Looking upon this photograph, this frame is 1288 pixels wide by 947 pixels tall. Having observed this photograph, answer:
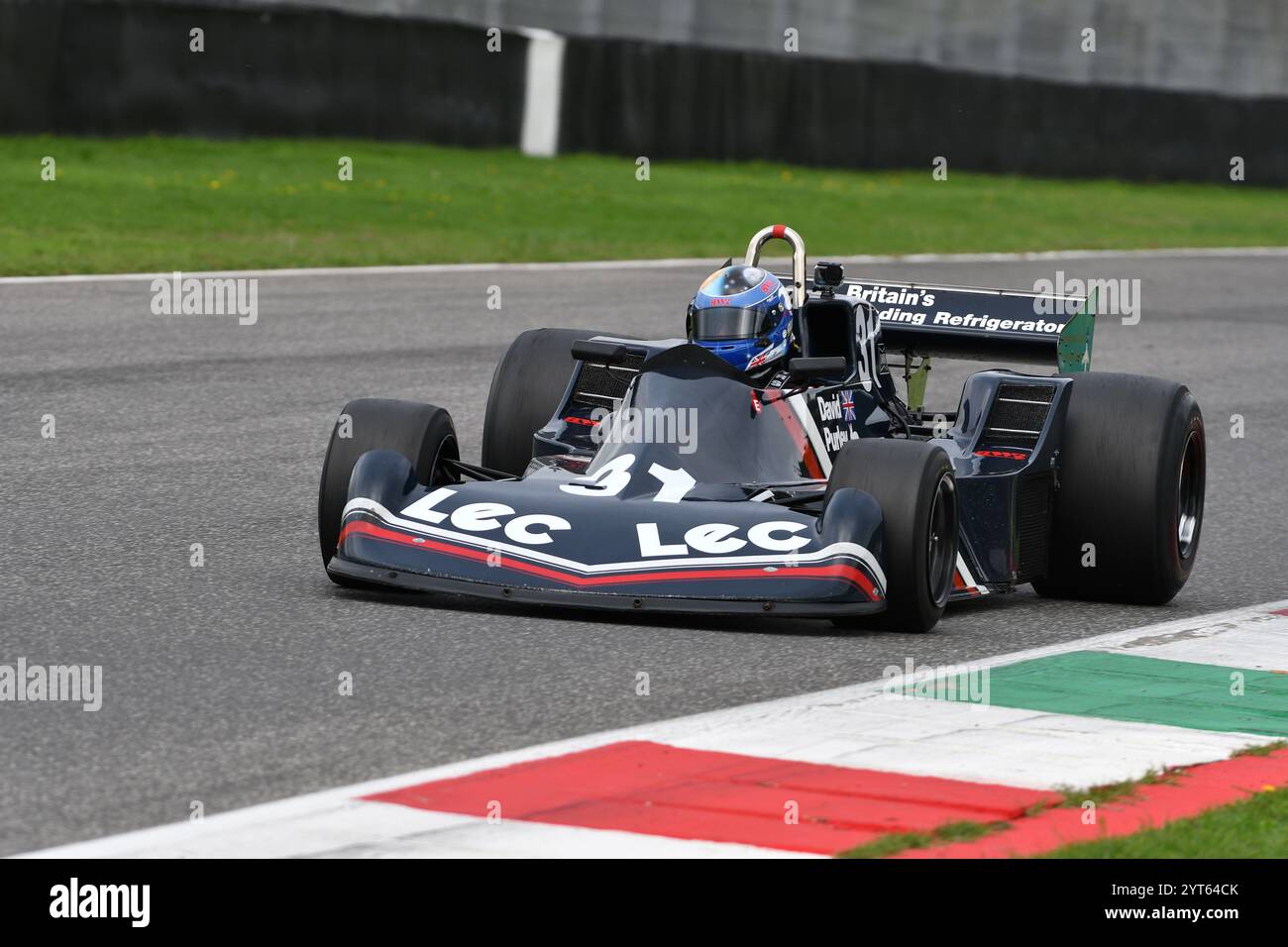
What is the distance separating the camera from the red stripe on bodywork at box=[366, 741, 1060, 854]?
518 centimetres

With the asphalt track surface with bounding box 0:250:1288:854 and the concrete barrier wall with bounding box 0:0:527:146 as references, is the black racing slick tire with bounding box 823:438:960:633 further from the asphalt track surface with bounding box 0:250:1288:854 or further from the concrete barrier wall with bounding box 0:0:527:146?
the concrete barrier wall with bounding box 0:0:527:146

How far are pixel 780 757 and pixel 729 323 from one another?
115 inches

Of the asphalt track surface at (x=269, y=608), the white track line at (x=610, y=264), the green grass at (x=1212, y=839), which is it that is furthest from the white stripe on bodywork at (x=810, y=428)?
the white track line at (x=610, y=264)

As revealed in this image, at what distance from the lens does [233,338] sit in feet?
50.5

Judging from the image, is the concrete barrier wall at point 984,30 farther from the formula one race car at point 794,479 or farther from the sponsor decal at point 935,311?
the formula one race car at point 794,479

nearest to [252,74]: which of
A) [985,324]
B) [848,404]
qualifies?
[985,324]

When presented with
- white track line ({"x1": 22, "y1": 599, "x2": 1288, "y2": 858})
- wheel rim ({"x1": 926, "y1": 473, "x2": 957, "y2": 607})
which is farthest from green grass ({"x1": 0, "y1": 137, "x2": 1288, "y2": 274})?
white track line ({"x1": 22, "y1": 599, "x2": 1288, "y2": 858})

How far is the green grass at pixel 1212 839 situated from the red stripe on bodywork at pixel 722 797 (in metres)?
0.31

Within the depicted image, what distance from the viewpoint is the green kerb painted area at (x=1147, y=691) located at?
666 cm

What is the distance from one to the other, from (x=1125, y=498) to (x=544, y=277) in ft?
38.5

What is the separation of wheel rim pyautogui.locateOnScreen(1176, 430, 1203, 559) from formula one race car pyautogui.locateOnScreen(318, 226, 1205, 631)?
11mm

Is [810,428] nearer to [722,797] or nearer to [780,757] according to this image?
[780,757]
